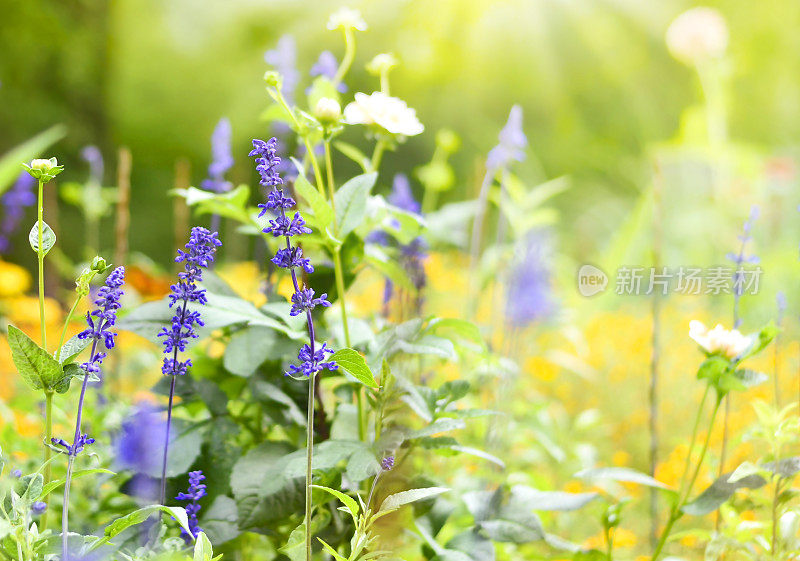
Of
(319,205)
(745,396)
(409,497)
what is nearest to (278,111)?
(319,205)

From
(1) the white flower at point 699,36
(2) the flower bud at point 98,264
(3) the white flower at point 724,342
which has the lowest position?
(3) the white flower at point 724,342

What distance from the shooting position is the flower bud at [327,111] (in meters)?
0.78

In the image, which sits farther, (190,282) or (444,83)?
(444,83)

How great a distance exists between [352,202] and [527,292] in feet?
2.55

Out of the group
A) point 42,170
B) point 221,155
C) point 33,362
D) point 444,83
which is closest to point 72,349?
point 33,362

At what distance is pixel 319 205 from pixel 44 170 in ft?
0.87

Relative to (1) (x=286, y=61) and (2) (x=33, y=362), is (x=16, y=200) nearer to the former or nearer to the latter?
(1) (x=286, y=61)

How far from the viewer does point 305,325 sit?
966 mm

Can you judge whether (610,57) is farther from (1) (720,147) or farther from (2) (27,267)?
(2) (27,267)

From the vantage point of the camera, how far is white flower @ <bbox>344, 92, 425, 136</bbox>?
854 millimetres

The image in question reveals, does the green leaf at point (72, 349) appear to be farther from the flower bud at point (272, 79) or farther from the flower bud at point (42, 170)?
the flower bud at point (272, 79)

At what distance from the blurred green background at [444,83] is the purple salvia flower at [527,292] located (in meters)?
1.82

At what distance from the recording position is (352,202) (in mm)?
890

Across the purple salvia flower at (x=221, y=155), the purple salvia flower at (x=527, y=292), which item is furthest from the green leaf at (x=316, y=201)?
the purple salvia flower at (x=527, y=292)
